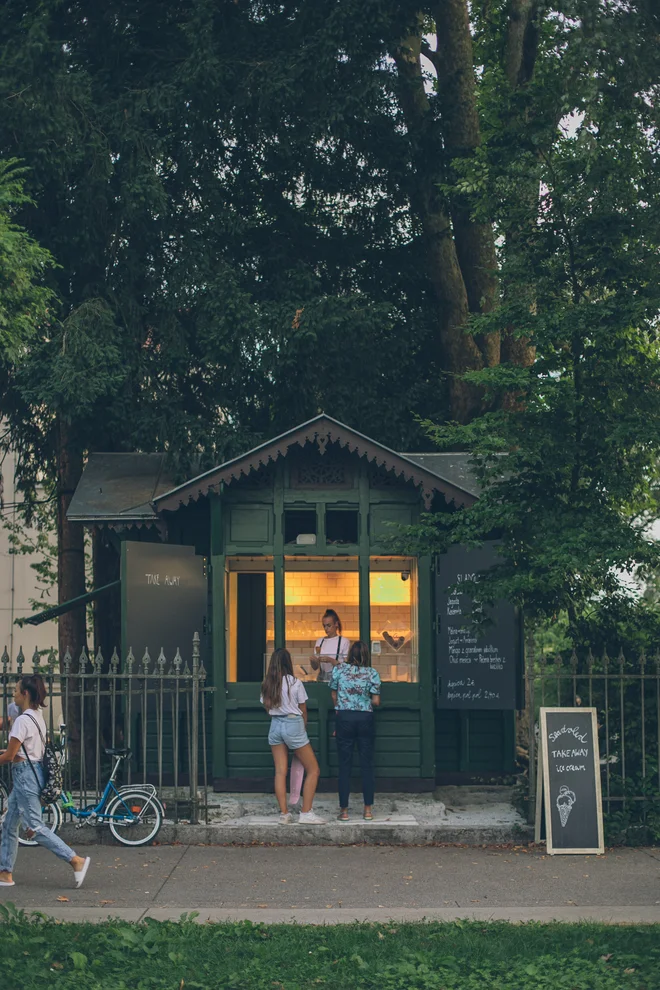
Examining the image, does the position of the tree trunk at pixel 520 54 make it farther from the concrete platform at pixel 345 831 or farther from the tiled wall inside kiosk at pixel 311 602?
the concrete platform at pixel 345 831

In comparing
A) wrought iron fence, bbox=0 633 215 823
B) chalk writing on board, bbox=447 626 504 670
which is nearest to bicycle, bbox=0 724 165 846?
wrought iron fence, bbox=0 633 215 823

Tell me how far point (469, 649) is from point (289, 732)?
9.35 feet

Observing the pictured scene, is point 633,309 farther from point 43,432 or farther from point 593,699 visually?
point 43,432

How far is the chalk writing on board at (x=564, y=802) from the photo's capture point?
12.4 metres

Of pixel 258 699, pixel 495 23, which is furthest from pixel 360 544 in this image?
pixel 495 23

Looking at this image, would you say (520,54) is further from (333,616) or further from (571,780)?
(571,780)

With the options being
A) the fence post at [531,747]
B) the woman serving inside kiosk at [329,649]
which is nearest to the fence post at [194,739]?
the woman serving inside kiosk at [329,649]

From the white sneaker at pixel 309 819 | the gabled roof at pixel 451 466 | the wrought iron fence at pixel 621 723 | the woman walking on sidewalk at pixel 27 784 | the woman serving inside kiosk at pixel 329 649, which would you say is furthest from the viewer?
the gabled roof at pixel 451 466

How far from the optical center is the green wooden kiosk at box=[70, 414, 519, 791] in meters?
14.6

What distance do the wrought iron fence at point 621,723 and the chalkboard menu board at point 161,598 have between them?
13.7 feet

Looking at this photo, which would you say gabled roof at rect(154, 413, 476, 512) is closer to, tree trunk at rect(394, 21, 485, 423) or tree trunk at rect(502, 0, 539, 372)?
tree trunk at rect(394, 21, 485, 423)

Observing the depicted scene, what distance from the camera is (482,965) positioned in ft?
26.9

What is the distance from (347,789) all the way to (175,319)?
795 centimetres

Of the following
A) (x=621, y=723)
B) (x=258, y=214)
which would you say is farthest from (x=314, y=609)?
(x=258, y=214)
